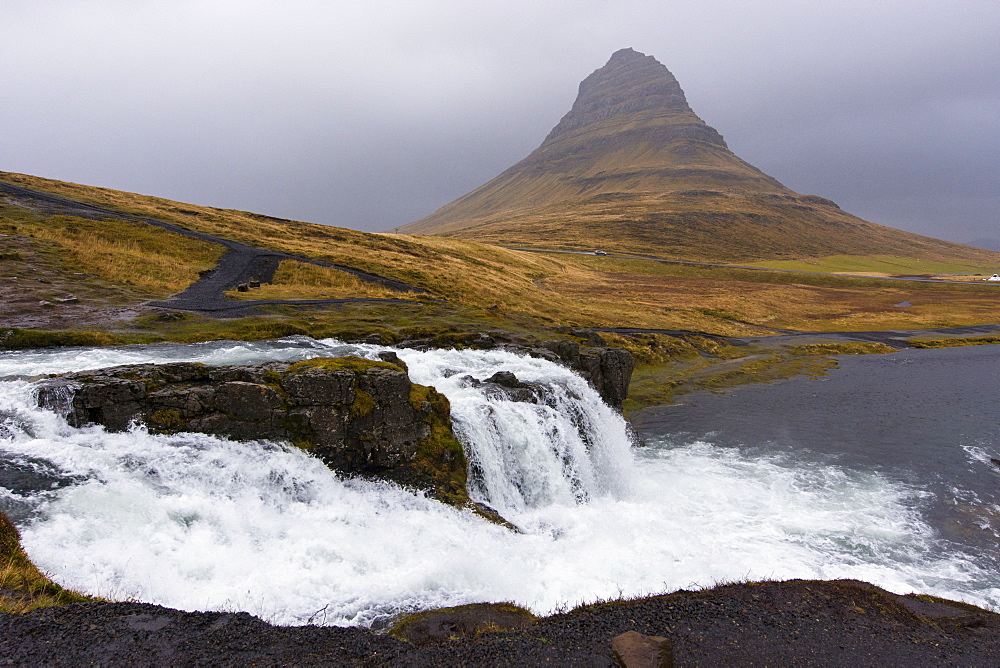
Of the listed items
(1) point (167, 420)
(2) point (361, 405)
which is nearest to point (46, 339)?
(1) point (167, 420)

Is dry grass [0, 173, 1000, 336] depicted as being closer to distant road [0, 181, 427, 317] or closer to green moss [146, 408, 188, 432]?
distant road [0, 181, 427, 317]

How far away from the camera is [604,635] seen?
1051 centimetres

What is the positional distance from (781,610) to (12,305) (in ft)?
130

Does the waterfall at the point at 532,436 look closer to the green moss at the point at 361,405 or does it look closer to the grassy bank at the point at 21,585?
the green moss at the point at 361,405

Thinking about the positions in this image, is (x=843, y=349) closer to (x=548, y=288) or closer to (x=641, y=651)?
(x=548, y=288)

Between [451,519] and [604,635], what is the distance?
721 centimetres

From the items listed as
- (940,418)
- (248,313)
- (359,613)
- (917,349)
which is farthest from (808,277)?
(359,613)

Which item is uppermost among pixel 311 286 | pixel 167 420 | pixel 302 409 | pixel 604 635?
pixel 311 286

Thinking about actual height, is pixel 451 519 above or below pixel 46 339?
below

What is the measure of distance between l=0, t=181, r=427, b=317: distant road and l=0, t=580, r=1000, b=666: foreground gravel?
28.0 metres

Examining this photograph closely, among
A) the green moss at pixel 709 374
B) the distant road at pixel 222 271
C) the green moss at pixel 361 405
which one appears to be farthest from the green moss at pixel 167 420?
the green moss at pixel 709 374

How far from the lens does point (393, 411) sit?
18375 mm

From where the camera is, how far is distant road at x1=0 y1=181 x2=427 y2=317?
115ft

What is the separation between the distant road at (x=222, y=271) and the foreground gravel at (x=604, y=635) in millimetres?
27977
